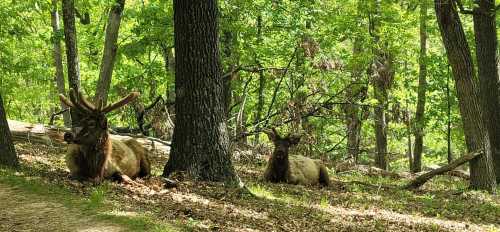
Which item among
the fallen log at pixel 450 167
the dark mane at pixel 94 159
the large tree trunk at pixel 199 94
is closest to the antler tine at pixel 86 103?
the dark mane at pixel 94 159

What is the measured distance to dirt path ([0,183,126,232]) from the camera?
21.2 feet

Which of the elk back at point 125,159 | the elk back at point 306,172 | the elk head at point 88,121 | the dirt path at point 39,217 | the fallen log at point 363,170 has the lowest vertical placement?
the fallen log at point 363,170

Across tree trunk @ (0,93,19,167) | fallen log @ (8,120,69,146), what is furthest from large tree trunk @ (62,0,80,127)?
tree trunk @ (0,93,19,167)

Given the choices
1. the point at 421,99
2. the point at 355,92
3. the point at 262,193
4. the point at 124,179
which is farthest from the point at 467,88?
the point at 421,99

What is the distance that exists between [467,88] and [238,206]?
7.76 m

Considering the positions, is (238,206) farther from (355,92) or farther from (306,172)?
(355,92)

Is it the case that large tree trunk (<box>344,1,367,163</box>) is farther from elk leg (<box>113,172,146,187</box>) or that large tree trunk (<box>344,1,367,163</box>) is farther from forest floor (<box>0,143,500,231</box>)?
elk leg (<box>113,172,146,187</box>)

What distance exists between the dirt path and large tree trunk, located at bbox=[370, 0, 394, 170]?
13.3 meters

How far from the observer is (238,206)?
8305 millimetres

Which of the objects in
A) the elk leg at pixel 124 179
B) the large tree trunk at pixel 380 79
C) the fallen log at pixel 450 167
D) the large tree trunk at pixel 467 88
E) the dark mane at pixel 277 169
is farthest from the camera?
the large tree trunk at pixel 380 79

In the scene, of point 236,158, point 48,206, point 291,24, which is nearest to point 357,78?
point 291,24

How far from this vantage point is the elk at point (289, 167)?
1265 centimetres

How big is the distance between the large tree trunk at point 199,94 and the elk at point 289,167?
3.04 meters

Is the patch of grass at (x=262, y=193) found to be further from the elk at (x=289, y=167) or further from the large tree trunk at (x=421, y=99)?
the large tree trunk at (x=421, y=99)
